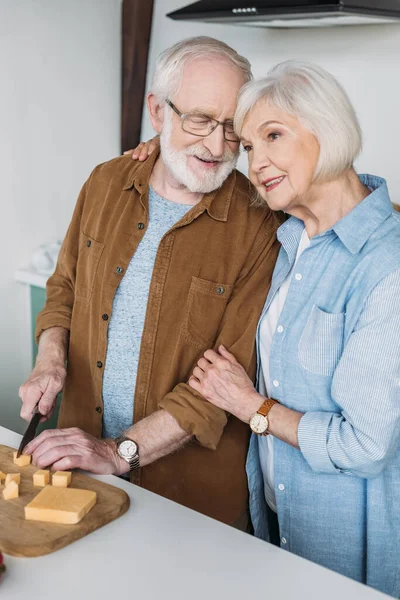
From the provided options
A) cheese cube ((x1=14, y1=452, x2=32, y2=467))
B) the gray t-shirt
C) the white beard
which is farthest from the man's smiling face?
cheese cube ((x1=14, y1=452, x2=32, y2=467))

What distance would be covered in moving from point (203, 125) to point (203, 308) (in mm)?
391

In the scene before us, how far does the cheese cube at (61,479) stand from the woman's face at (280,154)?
63 centimetres

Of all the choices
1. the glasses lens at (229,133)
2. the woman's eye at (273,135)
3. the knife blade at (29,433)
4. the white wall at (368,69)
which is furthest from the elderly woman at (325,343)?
the white wall at (368,69)

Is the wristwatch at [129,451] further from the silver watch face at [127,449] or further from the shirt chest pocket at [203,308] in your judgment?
the shirt chest pocket at [203,308]

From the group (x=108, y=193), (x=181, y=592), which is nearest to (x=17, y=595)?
(x=181, y=592)

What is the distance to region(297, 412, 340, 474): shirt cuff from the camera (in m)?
1.37

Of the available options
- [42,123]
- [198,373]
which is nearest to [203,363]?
[198,373]

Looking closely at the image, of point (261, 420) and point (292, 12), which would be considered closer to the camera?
point (261, 420)

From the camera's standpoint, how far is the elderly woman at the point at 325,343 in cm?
131

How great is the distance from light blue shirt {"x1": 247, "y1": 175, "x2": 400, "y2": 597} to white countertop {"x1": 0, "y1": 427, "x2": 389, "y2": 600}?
0.27 metres

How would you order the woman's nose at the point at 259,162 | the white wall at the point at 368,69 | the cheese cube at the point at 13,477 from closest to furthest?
the cheese cube at the point at 13,477 < the woman's nose at the point at 259,162 < the white wall at the point at 368,69

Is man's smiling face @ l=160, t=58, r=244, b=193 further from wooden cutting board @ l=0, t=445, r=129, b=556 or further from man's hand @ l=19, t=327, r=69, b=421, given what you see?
wooden cutting board @ l=0, t=445, r=129, b=556

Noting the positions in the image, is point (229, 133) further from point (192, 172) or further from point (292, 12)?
point (292, 12)

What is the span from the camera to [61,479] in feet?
4.25
